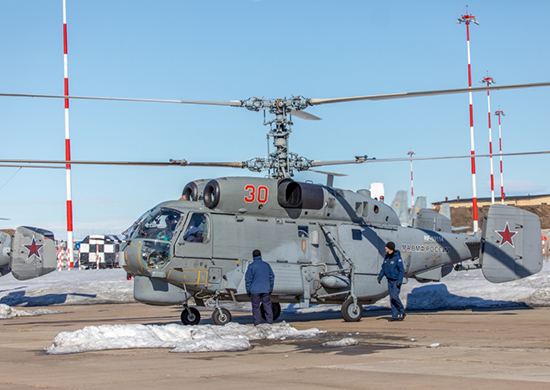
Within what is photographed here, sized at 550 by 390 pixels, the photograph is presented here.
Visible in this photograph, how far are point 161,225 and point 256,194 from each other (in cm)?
198

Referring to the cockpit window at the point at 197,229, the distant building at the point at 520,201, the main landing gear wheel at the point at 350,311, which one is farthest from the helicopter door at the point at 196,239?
the distant building at the point at 520,201

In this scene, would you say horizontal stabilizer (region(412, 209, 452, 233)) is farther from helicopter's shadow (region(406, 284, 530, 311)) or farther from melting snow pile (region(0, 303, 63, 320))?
melting snow pile (region(0, 303, 63, 320))

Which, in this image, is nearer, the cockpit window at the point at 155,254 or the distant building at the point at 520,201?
the cockpit window at the point at 155,254

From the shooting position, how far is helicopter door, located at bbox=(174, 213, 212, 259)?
11.5 meters

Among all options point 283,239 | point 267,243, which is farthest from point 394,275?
point 267,243

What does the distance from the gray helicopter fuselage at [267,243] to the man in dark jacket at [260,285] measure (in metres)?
0.95

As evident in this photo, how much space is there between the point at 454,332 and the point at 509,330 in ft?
2.95

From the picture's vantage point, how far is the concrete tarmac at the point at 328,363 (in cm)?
516

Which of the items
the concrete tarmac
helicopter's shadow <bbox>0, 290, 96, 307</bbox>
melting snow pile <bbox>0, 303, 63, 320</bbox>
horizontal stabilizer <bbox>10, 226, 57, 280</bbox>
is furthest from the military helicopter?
helicopter's shadow <bbox>0, 290, 96, 307</bbox>

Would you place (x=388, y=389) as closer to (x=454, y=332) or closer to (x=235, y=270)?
(x=454, y=332)

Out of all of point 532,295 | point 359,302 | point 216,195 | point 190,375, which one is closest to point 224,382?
point 190,375

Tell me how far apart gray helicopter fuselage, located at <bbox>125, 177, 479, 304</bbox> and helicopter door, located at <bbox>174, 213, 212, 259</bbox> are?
2 cm

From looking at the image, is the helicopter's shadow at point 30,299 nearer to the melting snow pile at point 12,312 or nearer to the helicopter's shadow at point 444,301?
the melting snow pile at point 12,312

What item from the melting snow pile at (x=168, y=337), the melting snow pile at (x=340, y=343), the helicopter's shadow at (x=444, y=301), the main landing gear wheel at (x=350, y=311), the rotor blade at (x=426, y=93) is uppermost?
the rotor blade at (x=426, y=93)
